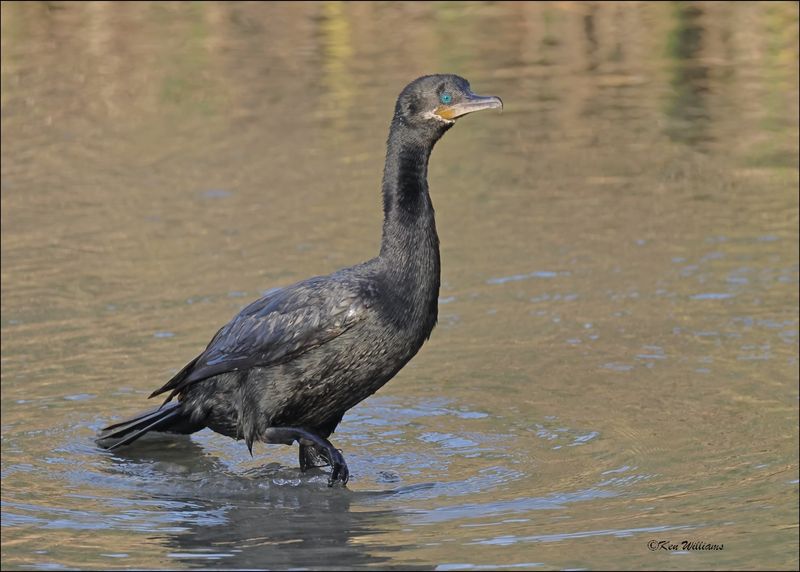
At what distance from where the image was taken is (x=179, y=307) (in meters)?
11.2

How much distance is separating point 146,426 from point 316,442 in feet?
4.17

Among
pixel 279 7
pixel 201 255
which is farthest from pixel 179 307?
pixel 279 7

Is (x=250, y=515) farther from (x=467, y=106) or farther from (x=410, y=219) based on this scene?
(x=467, y=106)

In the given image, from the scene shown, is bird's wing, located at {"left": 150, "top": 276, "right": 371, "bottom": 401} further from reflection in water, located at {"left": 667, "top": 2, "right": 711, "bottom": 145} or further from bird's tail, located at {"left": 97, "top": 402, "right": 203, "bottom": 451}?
reflection in water, located at {"left": 667, "top": 2, "right": 711, "bottom": 145}

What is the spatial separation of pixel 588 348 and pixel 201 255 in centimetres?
373

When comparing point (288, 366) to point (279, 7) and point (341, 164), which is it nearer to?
point (341, 164)

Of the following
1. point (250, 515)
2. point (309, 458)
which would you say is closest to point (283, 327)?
point (309, 458)

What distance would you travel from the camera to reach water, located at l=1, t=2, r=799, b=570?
7.64 m

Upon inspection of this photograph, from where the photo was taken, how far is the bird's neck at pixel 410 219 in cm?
804

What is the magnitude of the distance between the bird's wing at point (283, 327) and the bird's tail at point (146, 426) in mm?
124

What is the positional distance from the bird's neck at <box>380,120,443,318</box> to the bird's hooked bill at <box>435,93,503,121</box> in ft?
0.45

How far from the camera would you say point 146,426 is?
8.82m

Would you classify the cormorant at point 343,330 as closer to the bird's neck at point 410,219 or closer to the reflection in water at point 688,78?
the bird's neck at point 410,219

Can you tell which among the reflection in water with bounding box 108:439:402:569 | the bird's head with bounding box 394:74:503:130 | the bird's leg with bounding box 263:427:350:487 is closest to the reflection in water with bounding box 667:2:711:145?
the bird's head with bounding box 394:74:503:130
